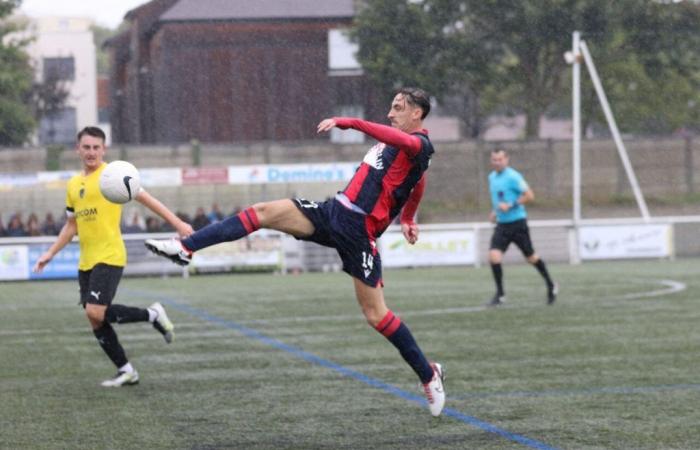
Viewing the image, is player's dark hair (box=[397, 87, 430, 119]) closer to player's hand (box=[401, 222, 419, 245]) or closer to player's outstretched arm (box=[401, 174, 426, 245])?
player's outstretched arm (box=[401, 174, 426, 245])

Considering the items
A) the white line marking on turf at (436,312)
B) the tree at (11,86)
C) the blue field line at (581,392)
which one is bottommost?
the white line marking on turf at (436,312)

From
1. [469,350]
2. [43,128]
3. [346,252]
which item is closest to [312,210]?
[346,252]

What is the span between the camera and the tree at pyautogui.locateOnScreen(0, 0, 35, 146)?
4581cm

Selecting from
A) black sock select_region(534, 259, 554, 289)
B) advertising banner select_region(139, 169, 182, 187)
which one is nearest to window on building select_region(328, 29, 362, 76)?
advertising banner select_region(139, 169, 182, 187)

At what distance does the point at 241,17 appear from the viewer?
52906mm

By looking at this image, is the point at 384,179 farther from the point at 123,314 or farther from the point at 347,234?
the point at 123,314

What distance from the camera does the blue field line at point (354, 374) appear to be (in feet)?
25.5

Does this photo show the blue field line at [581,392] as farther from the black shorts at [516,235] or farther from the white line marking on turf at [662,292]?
the white line marking on turf at [662,292]

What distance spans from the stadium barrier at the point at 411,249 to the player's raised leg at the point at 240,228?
1989 cm

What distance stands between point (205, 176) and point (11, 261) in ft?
17.4

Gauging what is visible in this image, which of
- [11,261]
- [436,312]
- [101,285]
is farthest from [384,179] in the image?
[11,261]

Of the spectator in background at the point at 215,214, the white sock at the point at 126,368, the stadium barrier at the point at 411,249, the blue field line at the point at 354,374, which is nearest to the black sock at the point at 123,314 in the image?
the white sock at the point at 126,368

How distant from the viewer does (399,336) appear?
8.44 meters

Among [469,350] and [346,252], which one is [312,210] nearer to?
[346,252]
